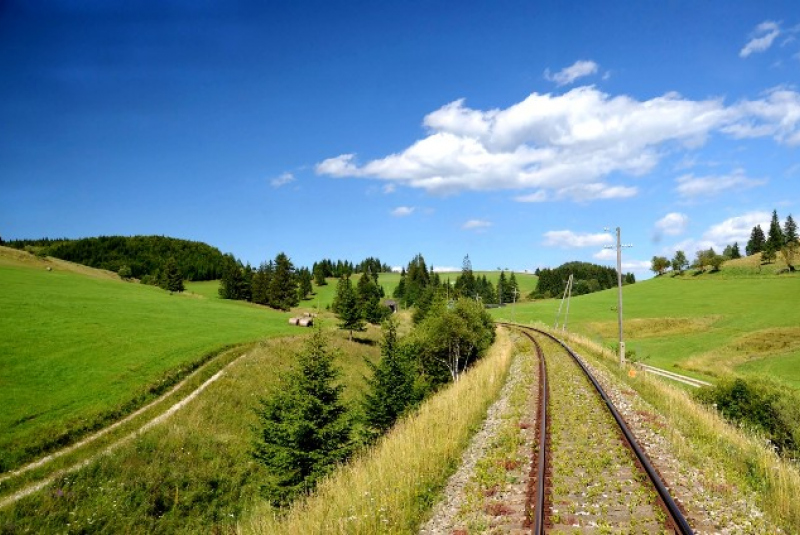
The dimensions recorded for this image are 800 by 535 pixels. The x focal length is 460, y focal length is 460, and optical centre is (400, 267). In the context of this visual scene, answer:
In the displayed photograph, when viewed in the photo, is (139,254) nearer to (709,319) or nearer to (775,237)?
(709,319)

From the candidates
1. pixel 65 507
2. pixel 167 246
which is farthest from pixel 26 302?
pixel 167 246

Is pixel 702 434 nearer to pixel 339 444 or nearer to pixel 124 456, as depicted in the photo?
pixel 339 444

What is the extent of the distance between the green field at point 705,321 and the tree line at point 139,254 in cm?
10815

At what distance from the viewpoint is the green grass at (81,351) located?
2353cm

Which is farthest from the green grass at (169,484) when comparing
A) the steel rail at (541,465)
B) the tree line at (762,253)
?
the tree line at (762,253)

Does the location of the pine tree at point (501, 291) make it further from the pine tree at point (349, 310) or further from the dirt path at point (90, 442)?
the dirt path at point (90, 442)

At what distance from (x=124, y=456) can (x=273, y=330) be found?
3475cm

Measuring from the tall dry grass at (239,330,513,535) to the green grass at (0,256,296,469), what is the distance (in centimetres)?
1820

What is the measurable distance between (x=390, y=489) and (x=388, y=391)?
19.8 meters

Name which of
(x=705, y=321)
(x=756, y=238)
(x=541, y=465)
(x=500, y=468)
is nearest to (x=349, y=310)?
(x=500, y=468)

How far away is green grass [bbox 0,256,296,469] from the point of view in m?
23.5

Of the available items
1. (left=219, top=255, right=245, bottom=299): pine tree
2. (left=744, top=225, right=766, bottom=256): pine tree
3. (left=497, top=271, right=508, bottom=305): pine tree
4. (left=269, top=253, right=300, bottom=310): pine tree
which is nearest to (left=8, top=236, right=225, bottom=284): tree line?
(left=219, top=255, right=245, bottom=299): pine tree

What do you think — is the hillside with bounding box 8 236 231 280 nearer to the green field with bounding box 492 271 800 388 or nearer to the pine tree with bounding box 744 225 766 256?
the green field with bounding box 492 271 800 388

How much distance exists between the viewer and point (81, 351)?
109 feet
